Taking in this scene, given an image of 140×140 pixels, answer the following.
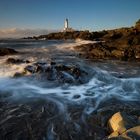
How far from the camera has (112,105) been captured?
8312mm

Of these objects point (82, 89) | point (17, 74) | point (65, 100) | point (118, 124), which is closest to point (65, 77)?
point (82, 89)

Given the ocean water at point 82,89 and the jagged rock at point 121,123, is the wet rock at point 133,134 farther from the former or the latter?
the ocean water at point 82,89

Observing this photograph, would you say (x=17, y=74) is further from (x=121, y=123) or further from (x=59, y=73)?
(x=121, y=123)

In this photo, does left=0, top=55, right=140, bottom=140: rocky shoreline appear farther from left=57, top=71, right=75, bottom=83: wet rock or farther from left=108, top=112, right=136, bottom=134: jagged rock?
left=57, top=71, right=75, bottom=83: wet rock

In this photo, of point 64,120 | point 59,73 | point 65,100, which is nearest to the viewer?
point 64,120

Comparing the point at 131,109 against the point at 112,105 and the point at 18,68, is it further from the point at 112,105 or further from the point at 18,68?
the point at 18,68

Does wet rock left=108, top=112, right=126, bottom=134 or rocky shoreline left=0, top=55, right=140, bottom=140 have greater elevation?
wet rock left=108, top=112, right=126, bottom=134

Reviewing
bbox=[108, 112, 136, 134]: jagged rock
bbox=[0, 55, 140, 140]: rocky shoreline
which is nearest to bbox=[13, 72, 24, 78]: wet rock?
bbox=[0, 55, 140, 140]: rocky shoreline

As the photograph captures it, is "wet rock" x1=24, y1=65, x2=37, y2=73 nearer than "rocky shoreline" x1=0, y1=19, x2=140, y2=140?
No

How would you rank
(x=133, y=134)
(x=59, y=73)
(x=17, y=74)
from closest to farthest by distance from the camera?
(x=133, y=134)
(x=59, y=73)
(x=17, y=74)

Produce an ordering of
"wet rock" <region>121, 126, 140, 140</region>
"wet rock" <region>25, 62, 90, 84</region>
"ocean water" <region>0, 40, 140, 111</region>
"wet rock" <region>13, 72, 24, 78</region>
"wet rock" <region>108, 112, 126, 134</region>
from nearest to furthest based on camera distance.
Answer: "wet rock" <region>121, 126, 140, 140</region> < "wet rock" <region>108, 112, 126, 134</region> < "ocean water" <region>0, 40, 140, 111</region> < "wet rock" <region>25, 62, 90, 84</region> < "wet rock" <region>13, 72, 24, 78</region>

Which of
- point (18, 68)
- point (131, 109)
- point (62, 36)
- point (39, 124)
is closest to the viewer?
point (39, 124)

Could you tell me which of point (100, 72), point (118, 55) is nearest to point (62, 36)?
point (118, 55)

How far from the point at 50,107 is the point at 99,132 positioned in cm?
239
